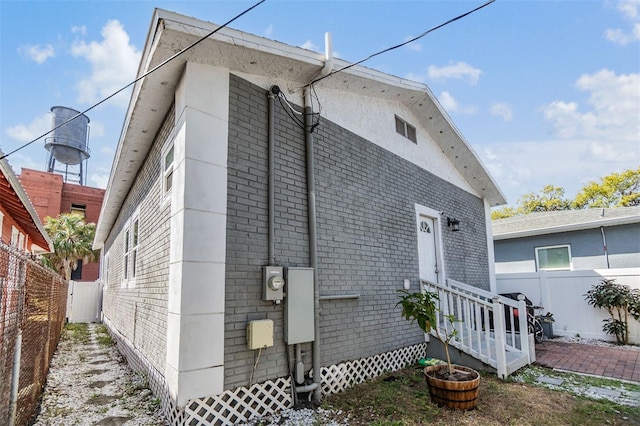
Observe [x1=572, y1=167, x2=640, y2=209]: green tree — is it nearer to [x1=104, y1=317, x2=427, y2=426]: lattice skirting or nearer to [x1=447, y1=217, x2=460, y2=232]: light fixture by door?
[x1=447, y1=217, x2=460, y2=232]: light fixture by door

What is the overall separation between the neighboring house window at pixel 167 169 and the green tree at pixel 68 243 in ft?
59.3

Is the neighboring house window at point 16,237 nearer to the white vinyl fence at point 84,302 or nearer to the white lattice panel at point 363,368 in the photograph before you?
the white vinyl fence at point 84,302

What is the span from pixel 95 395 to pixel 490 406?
506cm

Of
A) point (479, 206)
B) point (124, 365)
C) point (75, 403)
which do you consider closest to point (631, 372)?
point (479, 206)

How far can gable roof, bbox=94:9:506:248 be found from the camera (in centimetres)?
358

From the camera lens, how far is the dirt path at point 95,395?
388 centimetres

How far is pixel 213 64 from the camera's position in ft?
13.0

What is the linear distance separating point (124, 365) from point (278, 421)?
425 centimetres

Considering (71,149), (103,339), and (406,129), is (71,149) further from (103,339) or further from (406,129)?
(406,129)

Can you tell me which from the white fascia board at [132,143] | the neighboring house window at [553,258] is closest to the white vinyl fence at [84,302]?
the white fascia board at [132,143]

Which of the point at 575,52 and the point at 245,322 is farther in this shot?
the point at 575,52

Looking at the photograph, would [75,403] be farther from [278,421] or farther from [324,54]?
[324,54]

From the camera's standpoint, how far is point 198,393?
3381 millimetres

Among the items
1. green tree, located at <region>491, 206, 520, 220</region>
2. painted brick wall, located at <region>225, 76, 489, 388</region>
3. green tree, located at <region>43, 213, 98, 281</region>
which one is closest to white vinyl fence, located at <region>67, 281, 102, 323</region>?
green tree, located at <region>43, 213, 98, 281</region>
